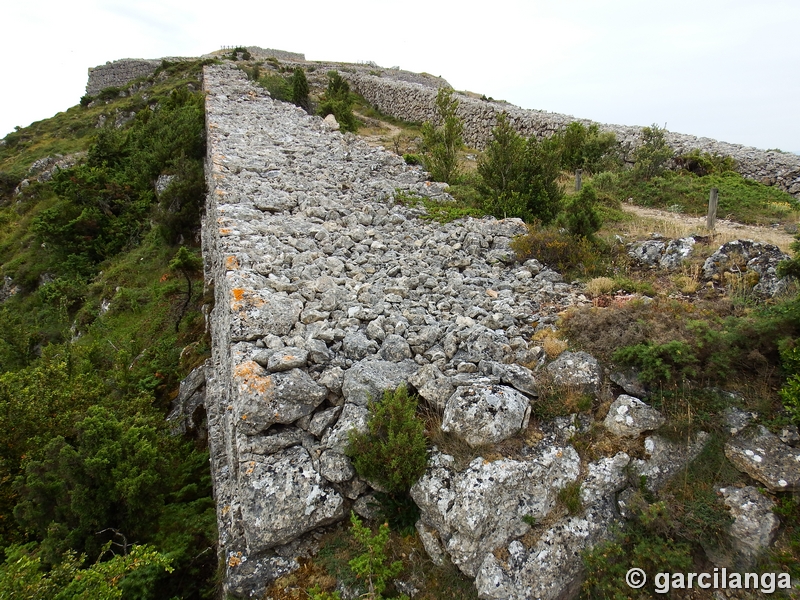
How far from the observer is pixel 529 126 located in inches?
821

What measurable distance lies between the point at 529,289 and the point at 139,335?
9.09m

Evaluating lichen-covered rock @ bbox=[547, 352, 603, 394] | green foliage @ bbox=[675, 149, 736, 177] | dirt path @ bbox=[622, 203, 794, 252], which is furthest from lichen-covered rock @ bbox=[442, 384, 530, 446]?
green foliage @ bbox=[675, 149, 736, 177]

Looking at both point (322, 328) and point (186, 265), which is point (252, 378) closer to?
point (322, 328)

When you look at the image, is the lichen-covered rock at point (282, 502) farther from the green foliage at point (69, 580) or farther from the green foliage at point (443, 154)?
the green foliage at point (443, 154)

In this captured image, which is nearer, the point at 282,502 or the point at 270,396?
the point at 282,502

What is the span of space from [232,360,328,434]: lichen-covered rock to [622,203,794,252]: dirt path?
645cm

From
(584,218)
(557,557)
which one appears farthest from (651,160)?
(557,557)

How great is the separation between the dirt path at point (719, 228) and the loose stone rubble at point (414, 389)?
3.37 meters

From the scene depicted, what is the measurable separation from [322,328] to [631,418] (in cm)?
315

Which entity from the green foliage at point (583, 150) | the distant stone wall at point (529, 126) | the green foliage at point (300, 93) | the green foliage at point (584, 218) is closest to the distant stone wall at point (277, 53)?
the distant stone wall at point (529, 126)

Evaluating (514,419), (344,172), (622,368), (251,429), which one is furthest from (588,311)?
(344,172)

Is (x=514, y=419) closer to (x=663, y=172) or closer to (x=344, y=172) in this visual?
(x=344, y=172)

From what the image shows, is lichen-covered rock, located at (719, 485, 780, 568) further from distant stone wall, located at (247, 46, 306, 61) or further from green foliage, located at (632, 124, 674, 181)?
distant stone wall, located at (247, 46, 306, 61)

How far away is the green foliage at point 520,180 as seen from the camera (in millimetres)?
8554
